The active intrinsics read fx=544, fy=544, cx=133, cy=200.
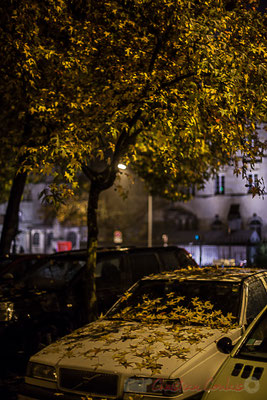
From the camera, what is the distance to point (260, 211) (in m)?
49.7

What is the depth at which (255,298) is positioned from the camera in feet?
22.5

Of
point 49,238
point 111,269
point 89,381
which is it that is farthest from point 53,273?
point 49,238

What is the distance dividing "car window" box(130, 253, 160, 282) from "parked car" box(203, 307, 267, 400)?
599 centimetres

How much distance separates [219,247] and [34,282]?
97.7 feet

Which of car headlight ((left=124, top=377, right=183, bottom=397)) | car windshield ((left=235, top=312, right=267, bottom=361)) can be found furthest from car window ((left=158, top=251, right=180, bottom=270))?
car windshield ((left=235, top=312, right=267, bottom=361))

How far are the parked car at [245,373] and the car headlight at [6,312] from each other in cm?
526

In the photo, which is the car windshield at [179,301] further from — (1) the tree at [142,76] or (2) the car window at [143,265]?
(2) the car window at [143,265]

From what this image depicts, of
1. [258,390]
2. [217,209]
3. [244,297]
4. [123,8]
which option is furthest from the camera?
[217,209]

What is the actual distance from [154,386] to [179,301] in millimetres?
2084

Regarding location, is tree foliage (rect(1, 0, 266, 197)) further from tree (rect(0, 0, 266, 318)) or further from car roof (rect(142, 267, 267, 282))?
car roof (rect(142, 267, 267, 282))

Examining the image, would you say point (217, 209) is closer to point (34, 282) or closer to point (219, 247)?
point (219, 247)

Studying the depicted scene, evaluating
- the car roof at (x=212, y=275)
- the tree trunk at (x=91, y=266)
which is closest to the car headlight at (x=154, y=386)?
the car roof at (x=212, y=275)

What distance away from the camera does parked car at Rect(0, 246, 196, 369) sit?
914 cm

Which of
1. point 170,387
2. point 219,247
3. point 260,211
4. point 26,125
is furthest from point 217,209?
point 170,387
